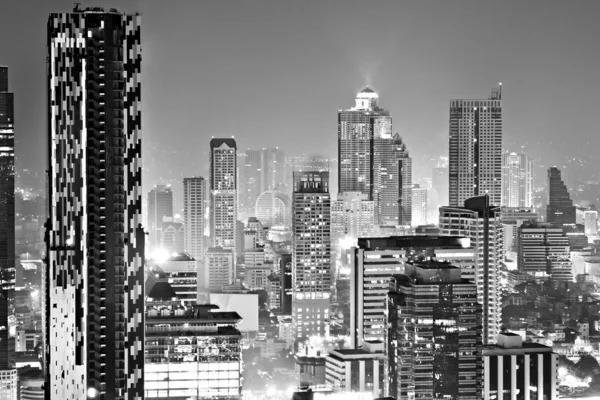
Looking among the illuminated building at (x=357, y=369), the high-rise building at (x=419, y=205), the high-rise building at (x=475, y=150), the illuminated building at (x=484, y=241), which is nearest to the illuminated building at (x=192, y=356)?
the illuminated building at (x=357, y=369)

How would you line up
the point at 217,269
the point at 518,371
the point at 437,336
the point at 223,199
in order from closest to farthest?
the point at 437,336 < the point at 518,371 < the point at 217,269 < the point at 223,199

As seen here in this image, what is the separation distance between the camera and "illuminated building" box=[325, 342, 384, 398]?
14.0 m

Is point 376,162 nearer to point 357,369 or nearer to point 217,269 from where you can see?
point 217,269

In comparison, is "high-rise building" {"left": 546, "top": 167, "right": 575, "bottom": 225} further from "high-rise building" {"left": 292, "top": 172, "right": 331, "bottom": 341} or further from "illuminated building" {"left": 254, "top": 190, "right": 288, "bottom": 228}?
"illuminated building" {"left": 254, "top": 190, "right": 288, "bottom": 228}

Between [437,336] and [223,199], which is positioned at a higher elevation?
[223,199]

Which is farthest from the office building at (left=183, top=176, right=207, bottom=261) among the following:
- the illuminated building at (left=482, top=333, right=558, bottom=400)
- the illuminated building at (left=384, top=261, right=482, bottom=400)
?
the illuminated building at (left=384, top=261, right=482, bottom=400)

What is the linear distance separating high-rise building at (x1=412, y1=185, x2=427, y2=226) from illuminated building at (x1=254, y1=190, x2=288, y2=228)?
6.30 ft

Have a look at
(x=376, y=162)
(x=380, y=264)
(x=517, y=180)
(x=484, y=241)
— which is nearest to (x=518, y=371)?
(x=380, y=264)

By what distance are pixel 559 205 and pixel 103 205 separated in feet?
45.6

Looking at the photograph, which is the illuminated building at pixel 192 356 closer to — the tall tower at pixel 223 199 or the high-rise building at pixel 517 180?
the tall tower at pixel 223 199

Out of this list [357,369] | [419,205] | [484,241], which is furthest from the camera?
[419,205]

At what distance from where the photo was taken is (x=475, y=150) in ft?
78.1

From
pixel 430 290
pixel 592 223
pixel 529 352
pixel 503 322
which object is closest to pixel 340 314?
→ pixel 503 322

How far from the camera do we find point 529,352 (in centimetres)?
1452
